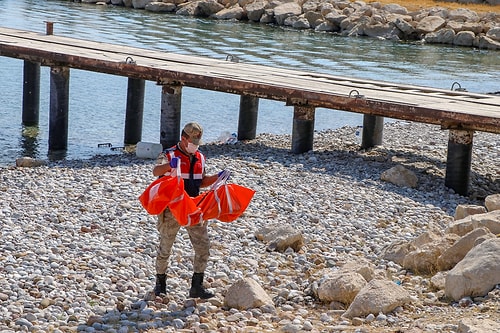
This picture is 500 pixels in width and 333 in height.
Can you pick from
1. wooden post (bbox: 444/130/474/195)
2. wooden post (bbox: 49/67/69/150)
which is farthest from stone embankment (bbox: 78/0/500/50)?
wooden post (bbox: 444/130/474/195)

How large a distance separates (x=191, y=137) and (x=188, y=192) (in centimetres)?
55

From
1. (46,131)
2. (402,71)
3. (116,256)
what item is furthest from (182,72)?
(402,71)

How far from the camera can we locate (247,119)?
2033cm

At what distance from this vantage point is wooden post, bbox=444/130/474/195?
15.2 metres

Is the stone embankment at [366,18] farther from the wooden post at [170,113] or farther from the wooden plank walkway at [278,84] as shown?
the wooden post at [170,113]

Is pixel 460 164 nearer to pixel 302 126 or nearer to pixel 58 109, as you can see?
pixel 302 126

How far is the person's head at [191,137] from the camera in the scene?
8.97 meters

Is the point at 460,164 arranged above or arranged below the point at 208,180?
below

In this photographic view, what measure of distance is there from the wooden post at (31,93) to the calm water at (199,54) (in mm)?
286

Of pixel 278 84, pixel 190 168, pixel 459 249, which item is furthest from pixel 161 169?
pixel 278 84

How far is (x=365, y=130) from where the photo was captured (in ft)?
62.4

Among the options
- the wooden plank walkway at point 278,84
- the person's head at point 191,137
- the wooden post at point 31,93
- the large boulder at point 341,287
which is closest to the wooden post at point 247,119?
the wooden plank walkway at point 278,84

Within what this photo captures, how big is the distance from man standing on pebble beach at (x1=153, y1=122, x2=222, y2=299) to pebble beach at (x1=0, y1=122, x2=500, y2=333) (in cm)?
20

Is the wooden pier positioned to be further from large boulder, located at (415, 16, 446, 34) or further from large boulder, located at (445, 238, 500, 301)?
large boulder, located at (415, 16, 446, 34)
